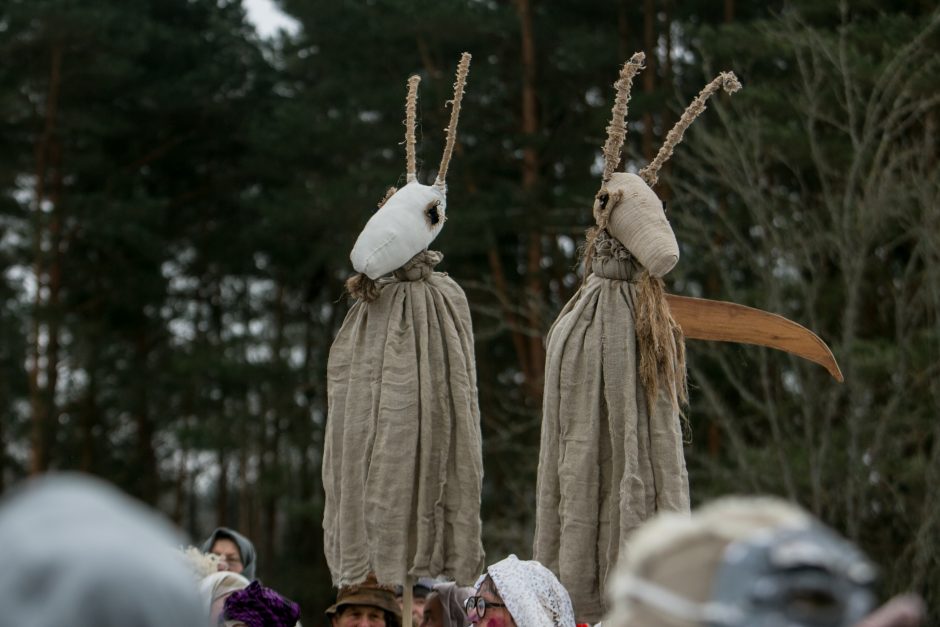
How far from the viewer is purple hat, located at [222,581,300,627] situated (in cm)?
473

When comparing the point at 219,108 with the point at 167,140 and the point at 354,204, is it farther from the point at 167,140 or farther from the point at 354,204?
the point at 354,204

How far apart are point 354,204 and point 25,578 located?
1477 centimetres

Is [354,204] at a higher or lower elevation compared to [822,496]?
higher

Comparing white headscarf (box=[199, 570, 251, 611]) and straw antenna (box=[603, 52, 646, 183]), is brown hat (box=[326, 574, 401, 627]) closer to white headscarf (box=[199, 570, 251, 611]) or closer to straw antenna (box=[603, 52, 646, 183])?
white headscarf (box=[199, 570, 251, 611])

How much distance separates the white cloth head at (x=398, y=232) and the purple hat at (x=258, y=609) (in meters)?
1.11

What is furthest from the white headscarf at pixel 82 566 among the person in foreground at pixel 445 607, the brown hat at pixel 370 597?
the person in foreground at pixel 445 607

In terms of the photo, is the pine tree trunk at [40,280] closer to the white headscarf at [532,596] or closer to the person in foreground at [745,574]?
the white headscarf at [532,596]

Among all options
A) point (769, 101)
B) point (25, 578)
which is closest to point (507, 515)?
point (769, 101)

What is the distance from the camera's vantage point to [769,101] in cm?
1389

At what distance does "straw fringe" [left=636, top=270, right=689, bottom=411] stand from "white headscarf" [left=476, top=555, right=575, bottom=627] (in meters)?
0.56

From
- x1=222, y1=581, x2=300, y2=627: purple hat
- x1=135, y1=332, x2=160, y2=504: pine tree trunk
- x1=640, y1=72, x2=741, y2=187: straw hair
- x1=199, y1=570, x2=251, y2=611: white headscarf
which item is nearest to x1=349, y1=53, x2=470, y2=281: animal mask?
x1=640, y1=72, x2=741, y2=187: straw hair

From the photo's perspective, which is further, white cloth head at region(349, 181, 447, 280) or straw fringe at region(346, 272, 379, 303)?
straw fringe at region(346, 272, 379, 303)

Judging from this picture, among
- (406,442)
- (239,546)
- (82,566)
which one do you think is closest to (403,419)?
(406,442)

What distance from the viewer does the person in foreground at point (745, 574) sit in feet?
4.81
